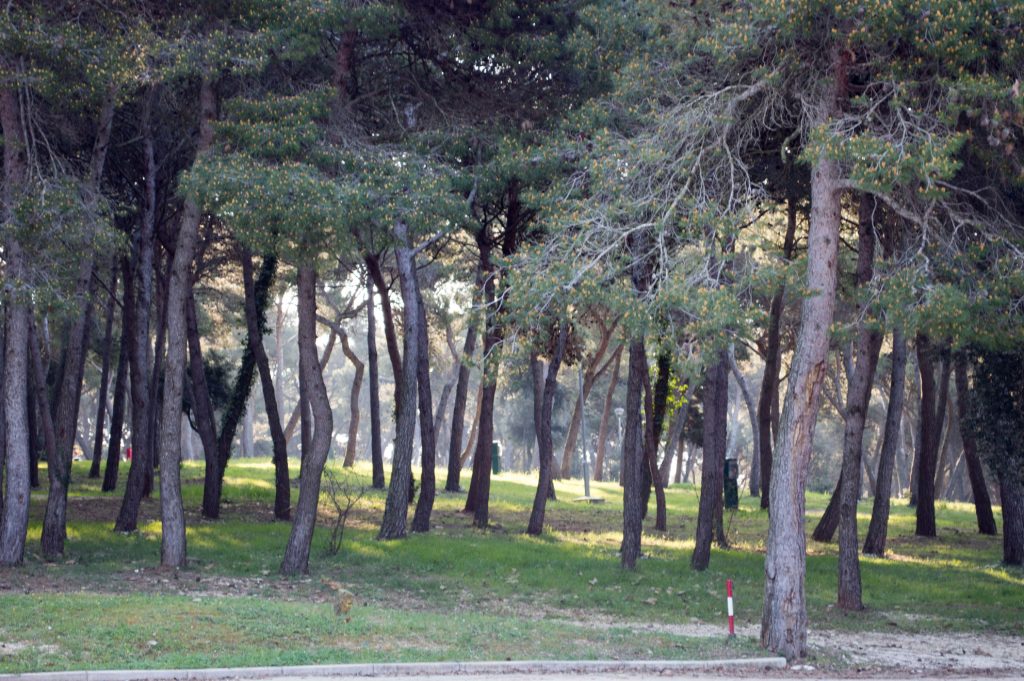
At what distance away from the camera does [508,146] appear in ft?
56.6

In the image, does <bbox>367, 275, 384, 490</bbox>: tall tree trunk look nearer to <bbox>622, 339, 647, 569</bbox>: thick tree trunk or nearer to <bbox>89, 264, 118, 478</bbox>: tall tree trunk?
<bbox>89, 264, 118, 478</bbox>: tall tree trunk

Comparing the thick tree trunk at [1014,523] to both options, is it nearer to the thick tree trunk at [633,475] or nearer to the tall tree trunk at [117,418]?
the thick tree trunk at [633,475]

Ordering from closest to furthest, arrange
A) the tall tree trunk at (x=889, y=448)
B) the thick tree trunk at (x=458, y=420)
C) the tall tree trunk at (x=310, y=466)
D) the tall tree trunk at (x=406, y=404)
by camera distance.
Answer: the tall tree trunk at (x=310, y=466) → the tall tree trunk at (x=889, y=448) → the tall tree trunk at (x=406, y=404) → the thick tree trunk at (x=458, y=420)

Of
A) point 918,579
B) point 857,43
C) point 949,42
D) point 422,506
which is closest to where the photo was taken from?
point 949,42

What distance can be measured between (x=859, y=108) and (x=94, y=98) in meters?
11.5

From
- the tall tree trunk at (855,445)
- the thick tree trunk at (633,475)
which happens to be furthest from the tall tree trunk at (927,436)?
the thick tree trunk at (633,475)

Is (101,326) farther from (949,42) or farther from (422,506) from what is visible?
(949,42)

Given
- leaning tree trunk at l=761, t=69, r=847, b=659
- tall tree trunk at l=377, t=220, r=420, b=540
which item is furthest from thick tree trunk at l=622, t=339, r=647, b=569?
leaning tree trunk at l=761, t=69, r=847, b=659

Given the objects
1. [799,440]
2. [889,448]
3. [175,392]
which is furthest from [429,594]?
[889,448]

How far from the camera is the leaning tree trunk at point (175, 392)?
1697 centimetres

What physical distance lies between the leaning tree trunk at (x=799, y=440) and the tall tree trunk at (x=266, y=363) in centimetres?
1241

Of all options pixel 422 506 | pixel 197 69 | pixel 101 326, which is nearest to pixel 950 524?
pixel 422 506

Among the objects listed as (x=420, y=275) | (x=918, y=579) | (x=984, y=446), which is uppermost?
(x=420, y=275)

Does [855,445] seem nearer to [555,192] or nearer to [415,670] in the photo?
[555,192]
